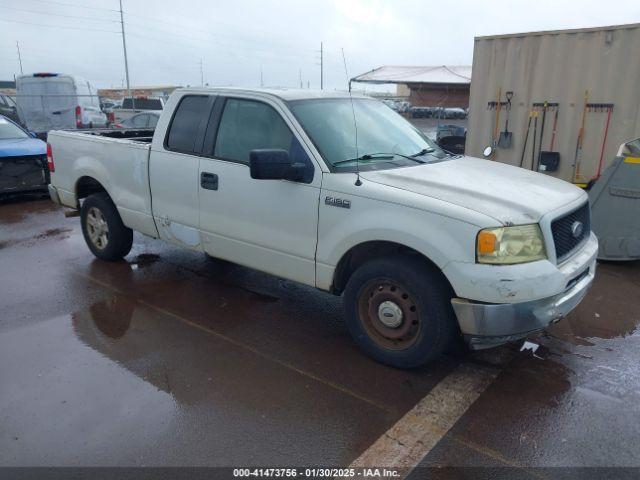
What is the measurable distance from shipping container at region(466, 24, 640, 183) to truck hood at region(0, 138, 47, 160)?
7.61m

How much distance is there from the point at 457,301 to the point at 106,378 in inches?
95.0

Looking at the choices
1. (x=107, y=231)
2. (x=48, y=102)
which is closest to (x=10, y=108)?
(x=48, y=102)

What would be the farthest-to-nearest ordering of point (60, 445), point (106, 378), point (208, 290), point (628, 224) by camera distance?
point (628, 224) < point (208, 290) < point (106, 378) < point (60, 445)

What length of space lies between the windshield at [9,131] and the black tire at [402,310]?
29.5ft

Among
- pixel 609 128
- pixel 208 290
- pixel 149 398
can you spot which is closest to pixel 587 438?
pixel 149 398

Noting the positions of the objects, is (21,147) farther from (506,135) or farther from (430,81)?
(430,81)

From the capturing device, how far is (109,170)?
5477 millimetres

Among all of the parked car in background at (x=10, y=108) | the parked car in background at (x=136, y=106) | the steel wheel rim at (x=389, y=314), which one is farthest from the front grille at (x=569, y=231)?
the parked car in background at (x=136, y=106)

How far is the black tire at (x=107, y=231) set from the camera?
5.68 m

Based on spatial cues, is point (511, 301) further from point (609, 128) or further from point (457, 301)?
point (609, 128)

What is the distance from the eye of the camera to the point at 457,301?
3.25m

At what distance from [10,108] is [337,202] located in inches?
720

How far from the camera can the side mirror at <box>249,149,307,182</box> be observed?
3.66 meters

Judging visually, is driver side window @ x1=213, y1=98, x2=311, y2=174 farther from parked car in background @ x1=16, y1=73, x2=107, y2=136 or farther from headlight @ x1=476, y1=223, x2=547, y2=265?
parked car in background @ x1=16, y1=73, x2=107, y2=136
